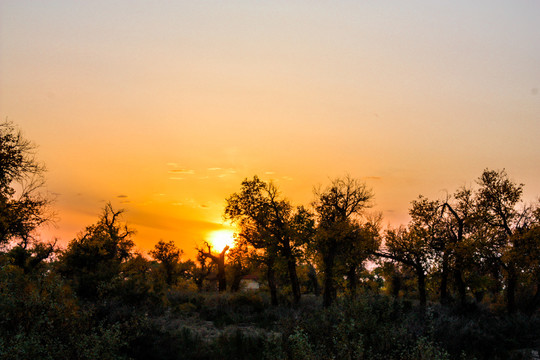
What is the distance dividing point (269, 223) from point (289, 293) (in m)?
8.67

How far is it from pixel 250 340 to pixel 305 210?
75.4 feet

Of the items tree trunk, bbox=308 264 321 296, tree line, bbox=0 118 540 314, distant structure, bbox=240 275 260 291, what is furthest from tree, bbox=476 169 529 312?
distant structure, bbox=240 275 260 291

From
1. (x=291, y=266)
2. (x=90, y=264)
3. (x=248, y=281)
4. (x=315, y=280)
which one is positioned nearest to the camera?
(x=90, y=264)

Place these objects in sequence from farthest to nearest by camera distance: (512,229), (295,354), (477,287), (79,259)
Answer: (477,287), (512,229), (79,259), (295,354)

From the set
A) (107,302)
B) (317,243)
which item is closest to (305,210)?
(317,243)

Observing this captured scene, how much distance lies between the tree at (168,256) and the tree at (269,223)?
30.8 m

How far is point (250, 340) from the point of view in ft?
55.6

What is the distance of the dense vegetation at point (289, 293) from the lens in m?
12.7

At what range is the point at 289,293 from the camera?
42.1 metres

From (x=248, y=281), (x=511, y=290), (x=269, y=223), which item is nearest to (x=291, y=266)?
(x=269, y=223)

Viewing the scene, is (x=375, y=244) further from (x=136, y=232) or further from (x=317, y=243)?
(x=136, y=232)

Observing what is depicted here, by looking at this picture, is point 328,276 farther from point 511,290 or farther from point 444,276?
point 511,290

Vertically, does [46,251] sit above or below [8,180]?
below

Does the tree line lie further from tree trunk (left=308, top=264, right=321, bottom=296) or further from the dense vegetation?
tree trunk (left=308, top=264, right=321, bottom=296)
